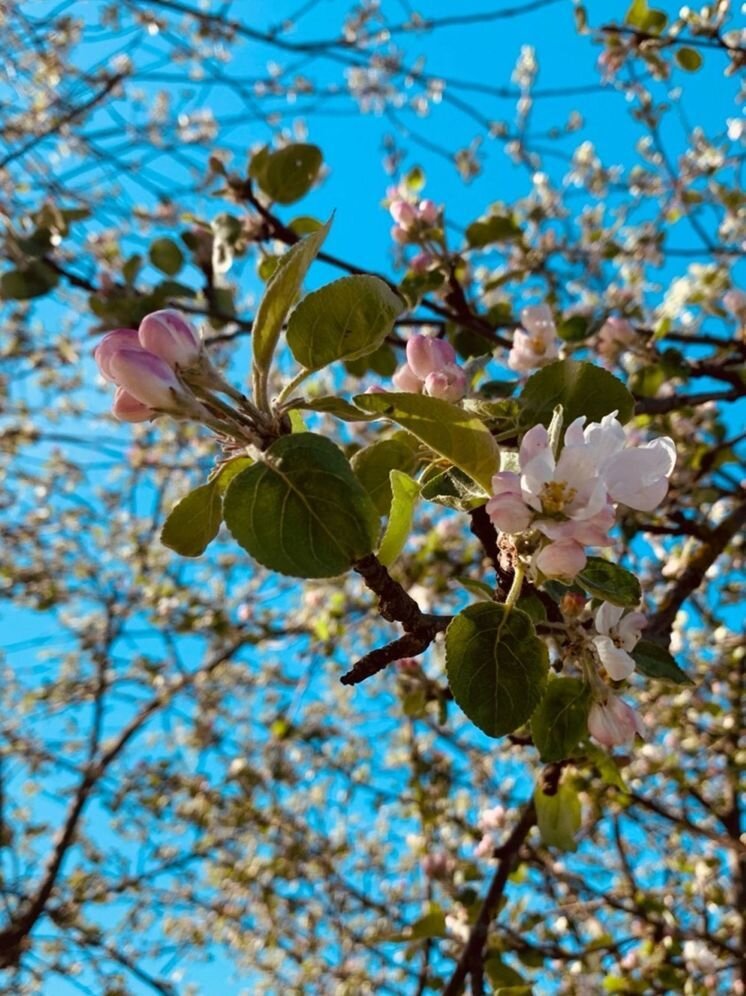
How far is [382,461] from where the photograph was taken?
1056mm

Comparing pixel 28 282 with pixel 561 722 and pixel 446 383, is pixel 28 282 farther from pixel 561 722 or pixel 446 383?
pixel 561 722

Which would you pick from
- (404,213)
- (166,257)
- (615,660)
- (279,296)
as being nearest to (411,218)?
(404,213)

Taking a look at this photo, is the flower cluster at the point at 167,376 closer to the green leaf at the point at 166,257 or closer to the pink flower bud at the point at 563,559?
the pink flower bud at the point at 563,559

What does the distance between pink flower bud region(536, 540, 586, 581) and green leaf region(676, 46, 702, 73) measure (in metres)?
2.12

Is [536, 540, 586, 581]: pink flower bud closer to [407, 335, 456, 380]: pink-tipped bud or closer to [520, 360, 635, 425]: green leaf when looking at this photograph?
[520, 360, 635, 425]: green leaf

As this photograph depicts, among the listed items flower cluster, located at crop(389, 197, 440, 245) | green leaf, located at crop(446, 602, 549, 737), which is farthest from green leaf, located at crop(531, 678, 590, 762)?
flower cluster, located at crop(389, 197, 440, 245)

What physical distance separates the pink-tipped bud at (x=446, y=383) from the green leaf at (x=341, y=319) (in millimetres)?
115

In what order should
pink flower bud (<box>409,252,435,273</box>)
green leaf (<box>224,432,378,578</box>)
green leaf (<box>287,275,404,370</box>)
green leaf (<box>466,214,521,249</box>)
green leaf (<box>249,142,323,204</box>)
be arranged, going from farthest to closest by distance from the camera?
green leaf (<box>466,214,521,249</box>) < green leaf (<box>249,142,323,204</box>) < pink flower bud (<box>409,252,435,273</box>) < green leaf (<box>287,275,404,370</box>) < green leaf (<box>224,432,378,578</box>)

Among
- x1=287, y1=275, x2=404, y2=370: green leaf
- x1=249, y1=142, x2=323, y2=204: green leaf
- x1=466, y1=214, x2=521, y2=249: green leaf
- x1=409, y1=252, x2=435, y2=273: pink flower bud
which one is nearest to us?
x1=287, y1=275, x2=404, y2=370: green leaf

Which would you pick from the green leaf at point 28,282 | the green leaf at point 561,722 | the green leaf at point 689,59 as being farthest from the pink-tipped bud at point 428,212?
the green leaf at point 561,722

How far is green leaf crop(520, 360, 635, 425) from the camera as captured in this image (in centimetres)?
97

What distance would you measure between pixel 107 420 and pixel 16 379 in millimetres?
1489

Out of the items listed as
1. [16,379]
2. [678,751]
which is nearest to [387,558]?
[678,751]

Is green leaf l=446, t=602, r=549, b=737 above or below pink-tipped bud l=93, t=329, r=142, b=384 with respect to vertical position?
below
